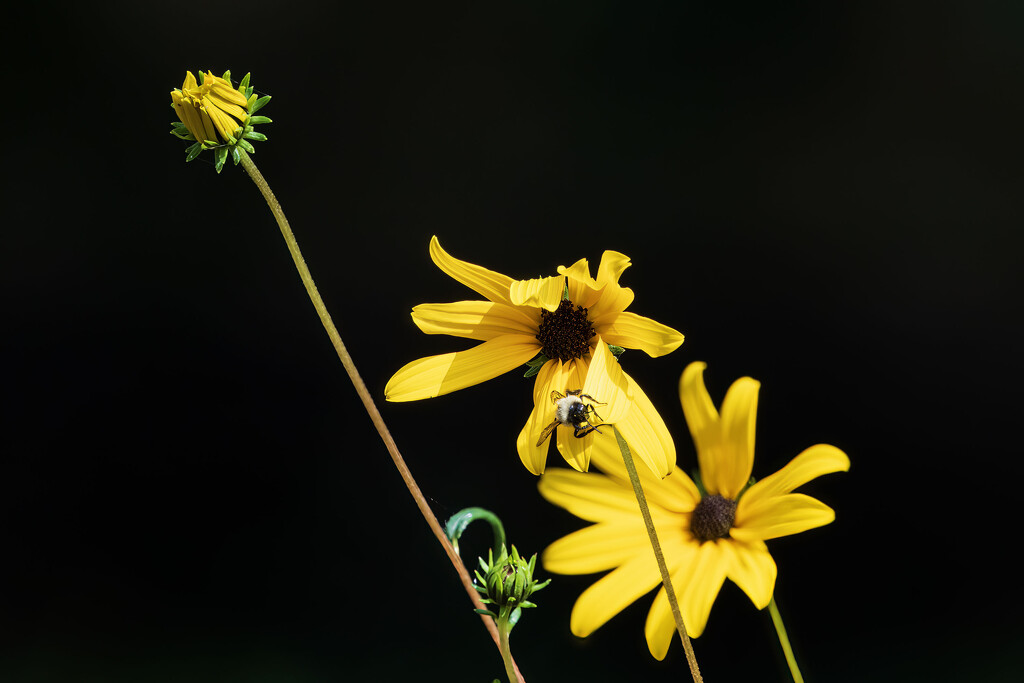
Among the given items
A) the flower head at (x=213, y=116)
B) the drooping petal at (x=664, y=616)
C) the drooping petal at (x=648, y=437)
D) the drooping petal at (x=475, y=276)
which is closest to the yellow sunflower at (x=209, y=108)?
the flower head at (x=213, y=116)

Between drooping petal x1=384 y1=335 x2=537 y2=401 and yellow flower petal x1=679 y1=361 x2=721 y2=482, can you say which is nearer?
drooping petal x1=384 y1=335 x2=537 y2=401

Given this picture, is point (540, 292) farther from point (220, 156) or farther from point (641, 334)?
point (220, 156)

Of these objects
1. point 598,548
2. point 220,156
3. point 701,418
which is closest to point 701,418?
point 701,418

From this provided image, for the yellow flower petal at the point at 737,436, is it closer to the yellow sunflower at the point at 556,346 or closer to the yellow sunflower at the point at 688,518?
the yellow sunflower at the point at 688,518

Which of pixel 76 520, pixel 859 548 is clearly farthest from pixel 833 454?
pixel 76 520

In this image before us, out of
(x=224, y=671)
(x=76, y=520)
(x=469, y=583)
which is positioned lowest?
(x=469, y=583)

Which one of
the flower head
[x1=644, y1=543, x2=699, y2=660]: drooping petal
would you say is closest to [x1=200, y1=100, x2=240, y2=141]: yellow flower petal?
the flower head

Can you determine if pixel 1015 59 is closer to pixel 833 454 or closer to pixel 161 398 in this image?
pixel 833 454

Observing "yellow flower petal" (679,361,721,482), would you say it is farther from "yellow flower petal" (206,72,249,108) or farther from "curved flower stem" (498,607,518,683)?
"yellow flower petal" (206,72,249,108)
